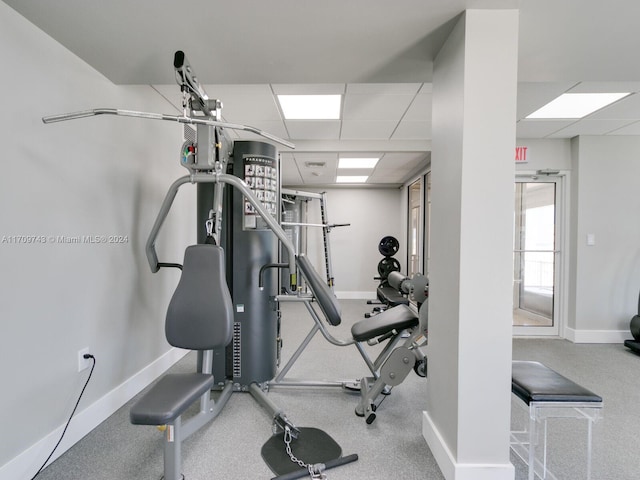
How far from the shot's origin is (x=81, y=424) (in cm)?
185

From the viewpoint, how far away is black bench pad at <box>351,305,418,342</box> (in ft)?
6.87

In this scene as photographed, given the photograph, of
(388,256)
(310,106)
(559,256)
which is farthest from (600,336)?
(310,106)

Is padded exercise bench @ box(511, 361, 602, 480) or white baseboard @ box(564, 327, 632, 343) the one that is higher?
padded exercise bench @ box(511, 361, 602, 480)

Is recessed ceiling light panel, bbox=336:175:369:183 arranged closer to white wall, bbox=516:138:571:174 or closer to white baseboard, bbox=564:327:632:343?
white wall, bbox=516:138:571:174

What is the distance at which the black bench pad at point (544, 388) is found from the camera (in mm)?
1419

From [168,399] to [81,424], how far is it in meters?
1.00

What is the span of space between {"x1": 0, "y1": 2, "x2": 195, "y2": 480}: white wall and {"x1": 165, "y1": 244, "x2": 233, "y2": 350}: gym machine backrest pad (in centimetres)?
62

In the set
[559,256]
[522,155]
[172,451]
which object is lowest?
[172,451]

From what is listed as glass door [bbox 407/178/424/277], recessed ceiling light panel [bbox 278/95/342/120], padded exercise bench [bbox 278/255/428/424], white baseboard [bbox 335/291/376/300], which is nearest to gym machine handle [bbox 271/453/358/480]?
padded exercise bench [bbox 278/255/428/424]

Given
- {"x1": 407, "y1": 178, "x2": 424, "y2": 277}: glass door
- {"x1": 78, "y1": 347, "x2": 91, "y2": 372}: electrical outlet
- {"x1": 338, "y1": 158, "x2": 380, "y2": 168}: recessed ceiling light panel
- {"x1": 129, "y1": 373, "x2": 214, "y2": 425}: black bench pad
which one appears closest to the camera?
{"x1": 129, "y1": 373, "x2": 214, "y2": 425}: black bench pad

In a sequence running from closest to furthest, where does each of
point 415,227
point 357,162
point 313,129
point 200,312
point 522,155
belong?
point 200,312 → point 313,129 → point 522,155 → point 357,162 → point 415,227

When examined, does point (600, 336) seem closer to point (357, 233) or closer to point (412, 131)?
point (412, 131)

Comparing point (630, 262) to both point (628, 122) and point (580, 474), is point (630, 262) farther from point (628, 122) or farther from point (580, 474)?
point (580, 474)

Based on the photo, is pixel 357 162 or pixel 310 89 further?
pixel 357 162
